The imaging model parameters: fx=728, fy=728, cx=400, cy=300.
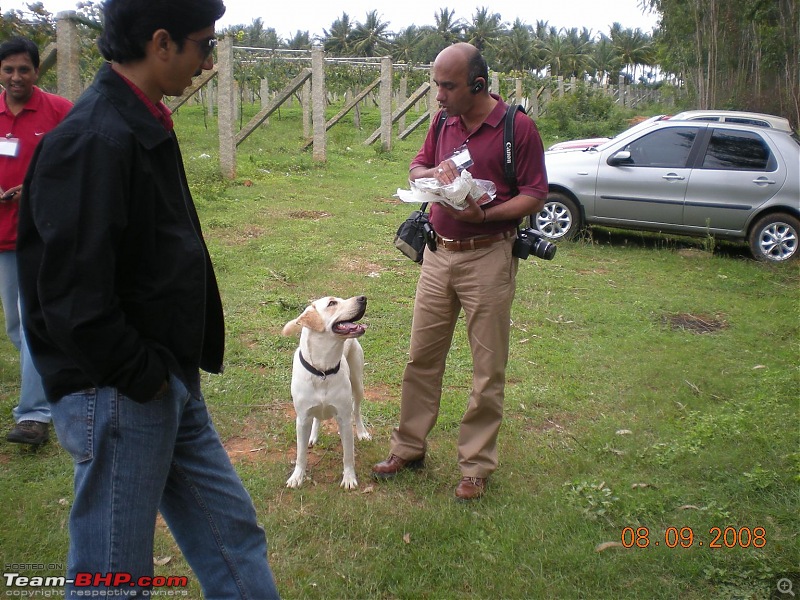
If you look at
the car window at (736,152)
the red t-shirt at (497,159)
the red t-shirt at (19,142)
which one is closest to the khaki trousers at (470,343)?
the red t-shirt at (497,159)

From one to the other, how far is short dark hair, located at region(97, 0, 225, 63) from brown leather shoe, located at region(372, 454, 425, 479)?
9.33 feet

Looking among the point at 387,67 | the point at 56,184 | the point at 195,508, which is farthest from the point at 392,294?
the point at 387,67

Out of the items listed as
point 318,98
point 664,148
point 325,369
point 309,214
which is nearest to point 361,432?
point 325,369

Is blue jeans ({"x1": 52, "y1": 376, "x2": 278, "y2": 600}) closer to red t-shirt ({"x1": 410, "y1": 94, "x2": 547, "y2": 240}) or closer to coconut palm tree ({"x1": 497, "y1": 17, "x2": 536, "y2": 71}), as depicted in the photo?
red t-shirt ({"x1": 410, "y1": 94, "x2": 547, "y2": 240})

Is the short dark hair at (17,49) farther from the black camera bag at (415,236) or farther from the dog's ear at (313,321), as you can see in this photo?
the black camera bag at (415,236)

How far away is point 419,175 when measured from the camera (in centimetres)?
395

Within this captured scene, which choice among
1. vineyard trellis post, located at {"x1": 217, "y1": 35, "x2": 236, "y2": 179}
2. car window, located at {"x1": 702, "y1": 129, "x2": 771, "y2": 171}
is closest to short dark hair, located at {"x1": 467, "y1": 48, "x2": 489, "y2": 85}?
car window, located at {"x1": 702, "y1": 129, "x2": 771, "y2": 171}

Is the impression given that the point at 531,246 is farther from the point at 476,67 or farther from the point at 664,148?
the point at 664,148

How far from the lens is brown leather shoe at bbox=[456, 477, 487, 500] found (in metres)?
3.95

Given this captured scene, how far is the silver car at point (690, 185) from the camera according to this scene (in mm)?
9977

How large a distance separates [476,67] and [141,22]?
6.97 ft

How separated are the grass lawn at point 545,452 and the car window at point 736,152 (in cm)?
174

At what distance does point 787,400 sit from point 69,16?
385 inches

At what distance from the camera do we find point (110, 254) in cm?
177
